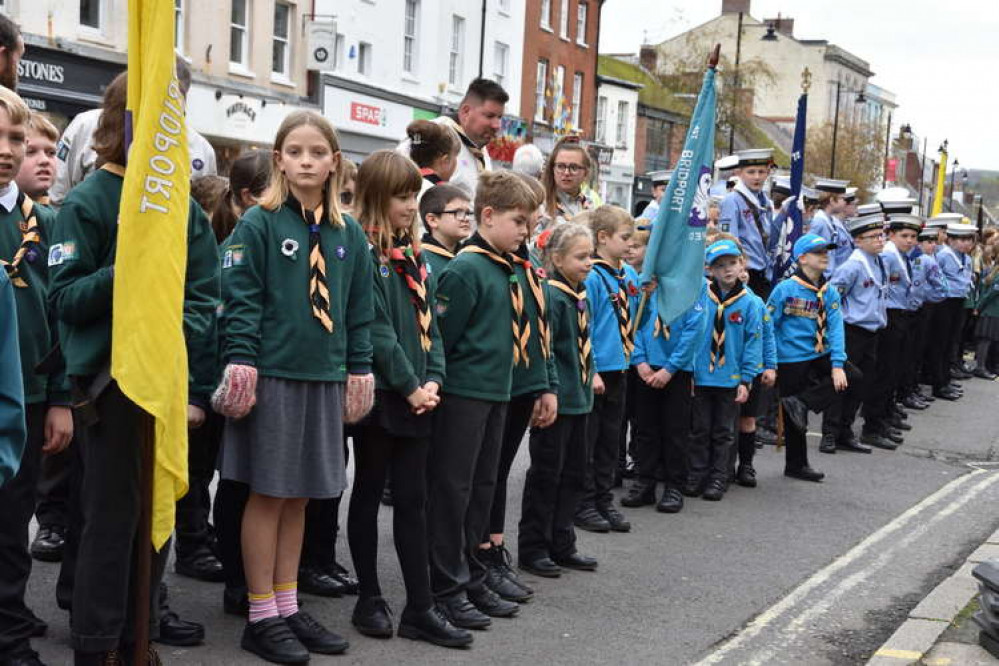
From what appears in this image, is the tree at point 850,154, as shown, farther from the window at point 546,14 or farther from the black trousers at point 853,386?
the black trousers at point 853,386

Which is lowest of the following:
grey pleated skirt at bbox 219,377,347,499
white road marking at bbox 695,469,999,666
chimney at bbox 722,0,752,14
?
white road marking at bbox 695,469,999,666

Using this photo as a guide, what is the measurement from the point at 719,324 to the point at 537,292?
128 inches

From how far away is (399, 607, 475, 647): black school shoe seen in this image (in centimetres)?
534

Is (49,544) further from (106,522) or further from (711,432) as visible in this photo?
(711,432)

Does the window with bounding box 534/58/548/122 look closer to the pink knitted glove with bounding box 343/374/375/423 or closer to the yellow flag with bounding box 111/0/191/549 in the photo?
the pink knitted glove with bounding box 343/374/375/423

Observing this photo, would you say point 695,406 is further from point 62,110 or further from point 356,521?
point 62,110

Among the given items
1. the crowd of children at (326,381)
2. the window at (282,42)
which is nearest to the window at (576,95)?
the window at (282,42)

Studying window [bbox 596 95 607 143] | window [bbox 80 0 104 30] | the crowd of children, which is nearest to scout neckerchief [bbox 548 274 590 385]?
the crowd of children

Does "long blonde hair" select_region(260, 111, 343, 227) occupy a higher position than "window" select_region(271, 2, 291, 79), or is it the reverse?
"window" select_region(271, 2, 291, 79)

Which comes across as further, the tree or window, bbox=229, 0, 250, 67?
the tree

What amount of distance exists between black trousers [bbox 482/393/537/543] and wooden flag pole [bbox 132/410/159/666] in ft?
7.24

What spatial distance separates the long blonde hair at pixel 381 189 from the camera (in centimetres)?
528

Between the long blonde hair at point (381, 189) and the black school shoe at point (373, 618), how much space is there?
148 cm

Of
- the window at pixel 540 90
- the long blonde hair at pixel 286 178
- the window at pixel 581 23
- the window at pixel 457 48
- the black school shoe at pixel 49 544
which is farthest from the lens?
the window at pixel 581 23
